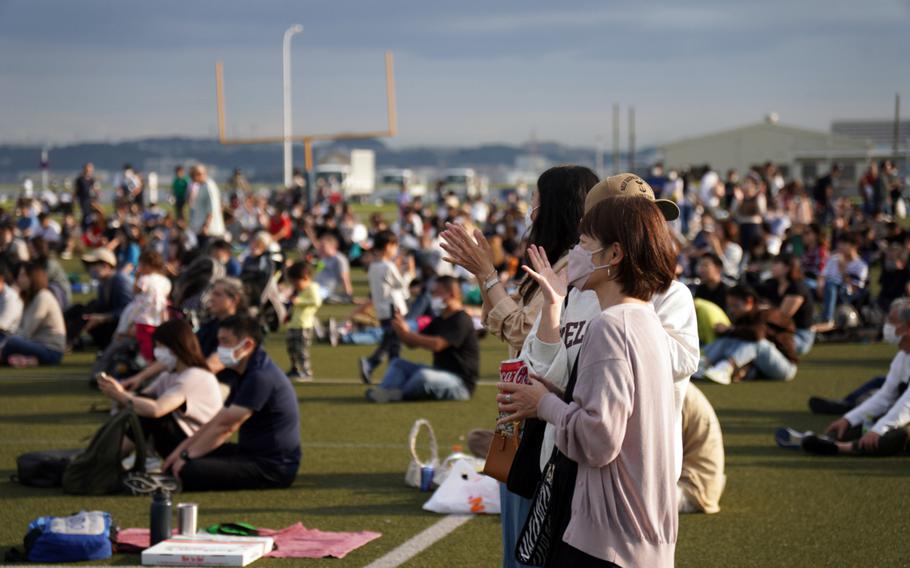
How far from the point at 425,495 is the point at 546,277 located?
4647 mm

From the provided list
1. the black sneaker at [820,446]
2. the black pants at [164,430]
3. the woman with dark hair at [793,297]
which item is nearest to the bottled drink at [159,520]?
the black pants at [164,430]

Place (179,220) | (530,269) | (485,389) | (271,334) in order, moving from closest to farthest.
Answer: (530,269), (485,389), (271,334), (179,220)

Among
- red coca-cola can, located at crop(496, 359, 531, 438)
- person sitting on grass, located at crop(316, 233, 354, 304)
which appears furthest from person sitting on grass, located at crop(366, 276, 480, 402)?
person sitting on grass, located at crop(316, 233, 354, 304)

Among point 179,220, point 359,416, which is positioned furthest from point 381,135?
point 359,416

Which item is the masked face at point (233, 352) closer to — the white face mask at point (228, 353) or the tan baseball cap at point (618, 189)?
the white face mask at point (228, 353)

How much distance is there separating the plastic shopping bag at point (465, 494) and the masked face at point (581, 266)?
4246 mm

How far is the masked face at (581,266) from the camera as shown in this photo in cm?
361

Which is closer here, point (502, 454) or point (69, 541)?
point (502, 454)

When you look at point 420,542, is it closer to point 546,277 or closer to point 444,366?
point 546,277

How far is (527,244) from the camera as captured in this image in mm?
4336

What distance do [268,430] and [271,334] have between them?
35.4ft

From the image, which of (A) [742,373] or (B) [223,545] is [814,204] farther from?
(B) [223,545]

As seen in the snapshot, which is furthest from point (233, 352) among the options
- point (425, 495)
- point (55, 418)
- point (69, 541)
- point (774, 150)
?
point (774, 150)

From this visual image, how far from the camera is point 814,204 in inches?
1438
